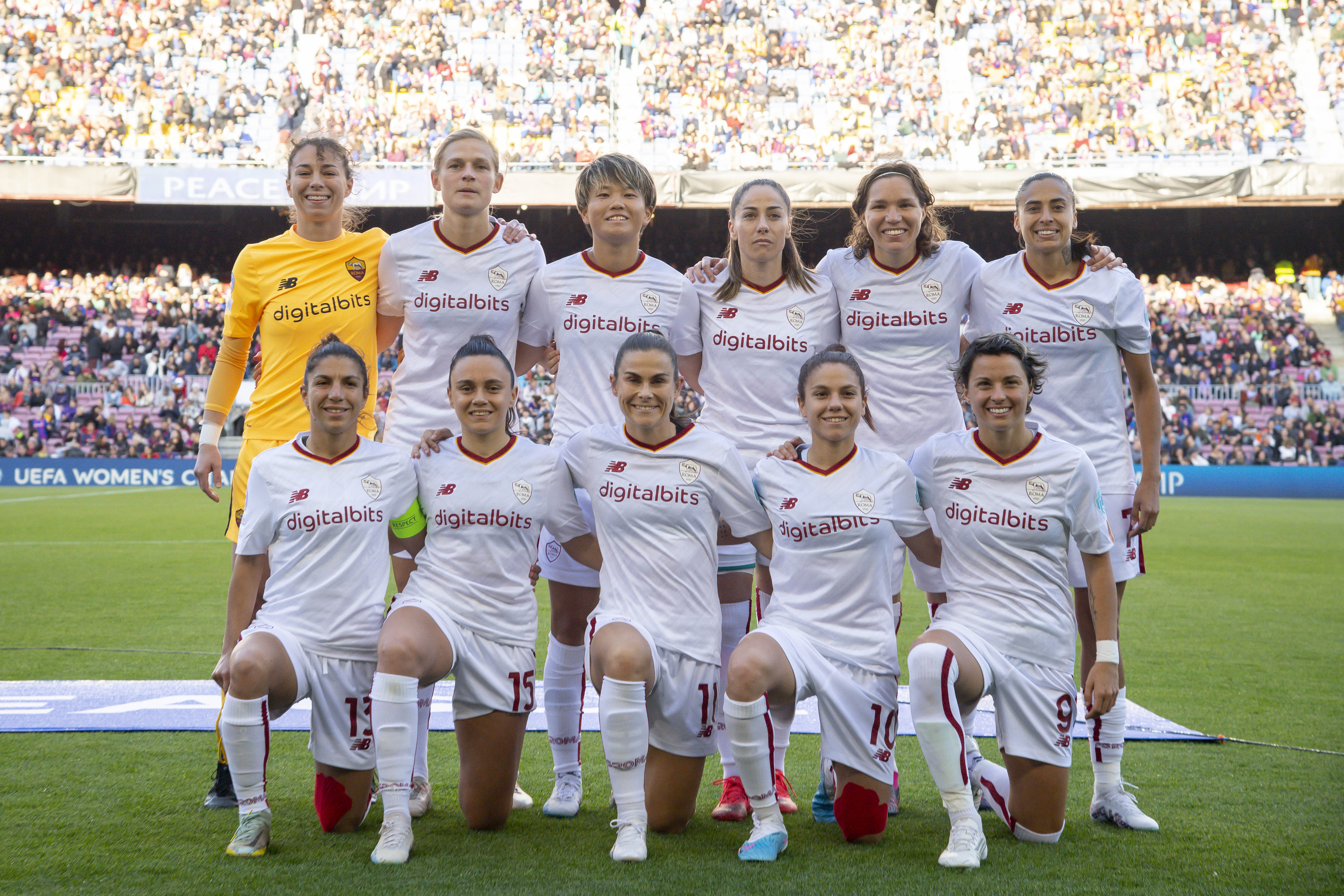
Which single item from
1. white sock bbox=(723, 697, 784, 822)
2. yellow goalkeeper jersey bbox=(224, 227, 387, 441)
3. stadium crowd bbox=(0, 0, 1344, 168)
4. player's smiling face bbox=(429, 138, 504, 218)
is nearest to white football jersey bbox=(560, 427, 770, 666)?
white sock bbox=(723, 697, 784, 822)

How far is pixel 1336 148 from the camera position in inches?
950

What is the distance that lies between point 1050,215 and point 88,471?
68.9 ft

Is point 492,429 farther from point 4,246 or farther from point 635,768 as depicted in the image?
point 4,246

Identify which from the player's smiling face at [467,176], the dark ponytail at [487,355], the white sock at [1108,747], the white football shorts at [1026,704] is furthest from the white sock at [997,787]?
the player's smiling face at [467,176]

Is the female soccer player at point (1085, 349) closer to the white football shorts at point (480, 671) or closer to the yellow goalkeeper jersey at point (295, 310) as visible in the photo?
the white football shorts at point (480, 671)

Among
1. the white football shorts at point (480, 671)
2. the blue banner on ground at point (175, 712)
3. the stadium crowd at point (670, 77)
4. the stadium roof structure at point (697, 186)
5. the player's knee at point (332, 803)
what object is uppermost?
the stadium crowd at point (670, 77)

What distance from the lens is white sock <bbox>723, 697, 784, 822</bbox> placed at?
10.5 ft

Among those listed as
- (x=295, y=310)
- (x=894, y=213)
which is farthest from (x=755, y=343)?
(x=295, y=310)

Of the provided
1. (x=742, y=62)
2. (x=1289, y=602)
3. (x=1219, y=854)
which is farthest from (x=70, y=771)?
(x=742, y=62)

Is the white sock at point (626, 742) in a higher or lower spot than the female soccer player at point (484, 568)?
lower

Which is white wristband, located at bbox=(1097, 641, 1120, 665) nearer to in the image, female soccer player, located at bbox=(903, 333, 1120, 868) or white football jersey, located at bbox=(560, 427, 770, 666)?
female soccer player, located at bbox=(903, 333, 1120, 868)

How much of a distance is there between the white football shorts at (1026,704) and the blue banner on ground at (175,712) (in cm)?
101

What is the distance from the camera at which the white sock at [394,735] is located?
320cm

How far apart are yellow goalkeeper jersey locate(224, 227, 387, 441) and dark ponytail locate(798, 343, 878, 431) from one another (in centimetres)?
148
